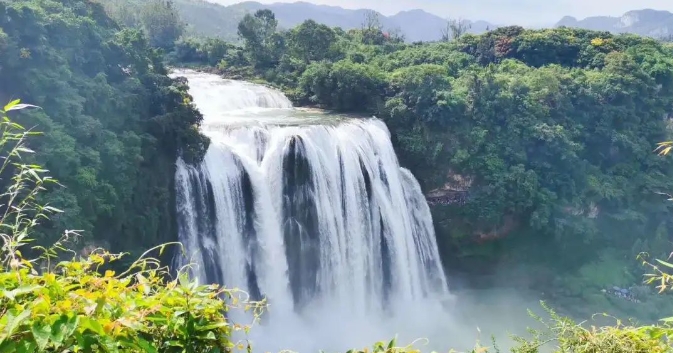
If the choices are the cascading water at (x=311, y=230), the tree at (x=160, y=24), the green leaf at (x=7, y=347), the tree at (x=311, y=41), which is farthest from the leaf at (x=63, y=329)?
the tree at (x=160, y=24)

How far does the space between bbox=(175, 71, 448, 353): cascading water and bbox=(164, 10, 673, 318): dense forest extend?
Answer: 91.4 inches

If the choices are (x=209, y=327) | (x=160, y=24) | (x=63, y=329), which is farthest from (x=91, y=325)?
(x=160, y=24)

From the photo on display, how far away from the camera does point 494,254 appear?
18734mm

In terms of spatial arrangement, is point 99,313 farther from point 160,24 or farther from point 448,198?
point 160,24

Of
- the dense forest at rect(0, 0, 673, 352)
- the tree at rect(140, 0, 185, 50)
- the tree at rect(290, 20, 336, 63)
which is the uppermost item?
the tree at rect(140, 0, 185, 50)

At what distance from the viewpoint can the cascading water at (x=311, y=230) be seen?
12.9 meters

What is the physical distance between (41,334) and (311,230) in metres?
12.6

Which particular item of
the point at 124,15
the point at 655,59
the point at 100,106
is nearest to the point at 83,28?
the point at 100,106

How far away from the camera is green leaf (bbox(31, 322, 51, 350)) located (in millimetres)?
1579

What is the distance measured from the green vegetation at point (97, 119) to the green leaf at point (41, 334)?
326 inches

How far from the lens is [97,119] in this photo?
11.1m

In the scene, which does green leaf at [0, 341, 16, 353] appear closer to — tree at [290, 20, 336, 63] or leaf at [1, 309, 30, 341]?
leaf at [1, 309, 30, 341]

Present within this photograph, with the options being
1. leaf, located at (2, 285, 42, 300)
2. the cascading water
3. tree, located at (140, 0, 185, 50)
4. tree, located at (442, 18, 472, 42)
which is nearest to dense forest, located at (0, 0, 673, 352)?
leaf, located at (2, 285, 42, 300)

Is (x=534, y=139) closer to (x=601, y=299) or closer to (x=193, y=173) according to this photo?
(x=601, y=299)
